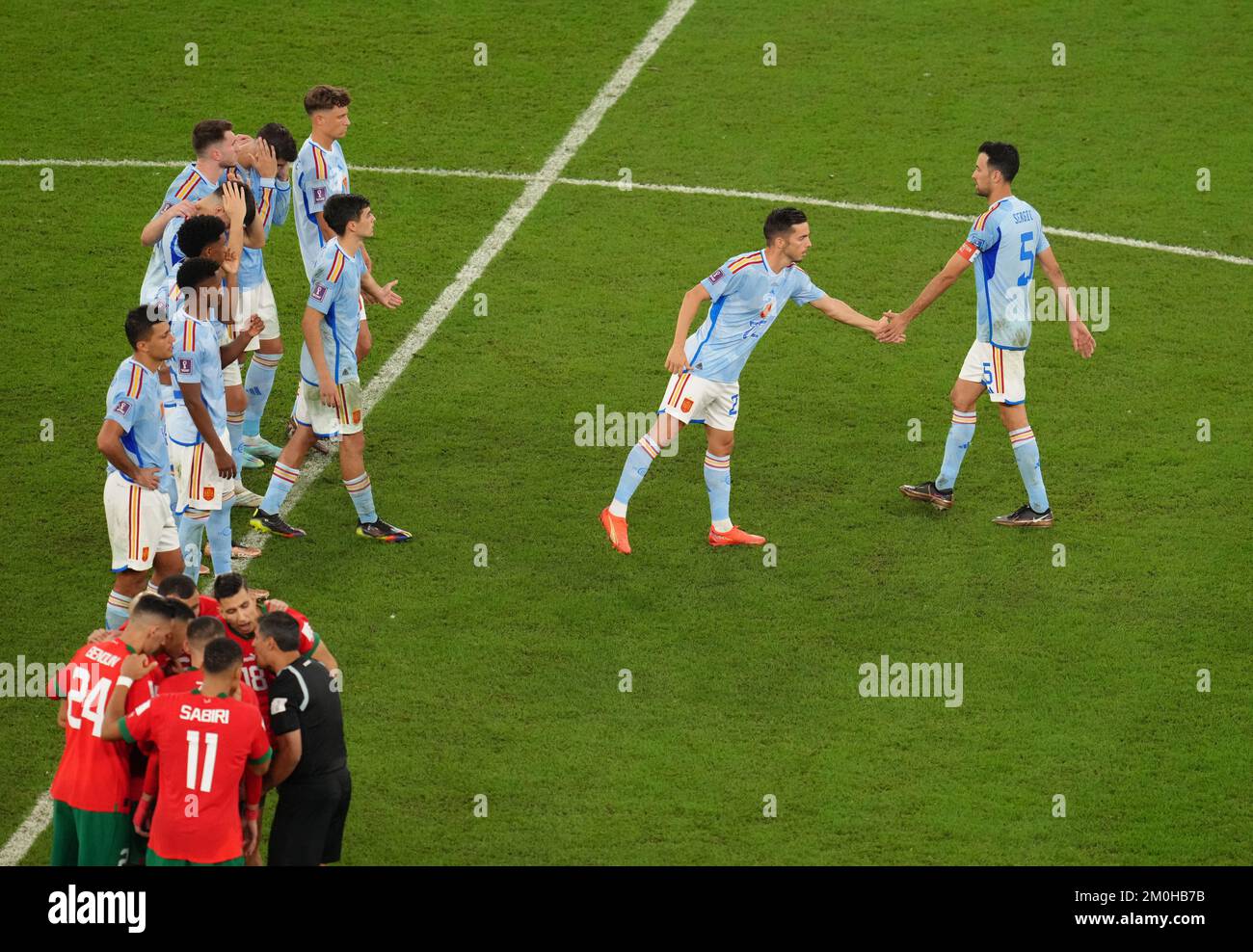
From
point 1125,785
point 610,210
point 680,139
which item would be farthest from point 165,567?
point 680,139

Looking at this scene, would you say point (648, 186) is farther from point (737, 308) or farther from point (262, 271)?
point (737, 308)

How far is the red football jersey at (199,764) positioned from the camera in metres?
6.62

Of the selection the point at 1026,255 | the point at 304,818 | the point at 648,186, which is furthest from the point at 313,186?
the point at 304,818

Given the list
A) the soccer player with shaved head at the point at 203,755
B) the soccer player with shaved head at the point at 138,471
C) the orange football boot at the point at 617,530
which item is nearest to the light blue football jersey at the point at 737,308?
the orange football boot at the point at 617,530

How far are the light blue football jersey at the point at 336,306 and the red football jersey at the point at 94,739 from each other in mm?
3797

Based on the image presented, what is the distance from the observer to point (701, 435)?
12.8 m

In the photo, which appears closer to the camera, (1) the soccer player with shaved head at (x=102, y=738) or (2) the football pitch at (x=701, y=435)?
(1) the soccer player with shaved head at (x=102, y=738)

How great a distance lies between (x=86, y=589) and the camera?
33.7 ft

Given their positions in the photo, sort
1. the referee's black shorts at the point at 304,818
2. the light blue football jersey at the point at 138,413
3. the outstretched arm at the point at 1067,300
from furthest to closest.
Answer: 1. the outstretched arm at the point at 1067,300
2. the light blue football jersey at the point at 138,413
3. the referee's black shorts at the point at 304,818

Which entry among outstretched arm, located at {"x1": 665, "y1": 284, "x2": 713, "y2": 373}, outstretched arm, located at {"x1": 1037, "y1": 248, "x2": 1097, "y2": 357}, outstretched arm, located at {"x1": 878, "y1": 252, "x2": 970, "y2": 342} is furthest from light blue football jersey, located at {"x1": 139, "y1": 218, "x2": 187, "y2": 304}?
outstretched arm, located at {"x1": 1037, "y1": 248, "x2": 1097, "y2": 357}

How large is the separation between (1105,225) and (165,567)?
982 cm

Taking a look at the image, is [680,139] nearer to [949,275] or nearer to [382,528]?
[949,275]

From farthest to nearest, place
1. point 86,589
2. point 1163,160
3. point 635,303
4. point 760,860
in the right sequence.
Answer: point 1163,160 → point 635,303 → point 86,589 → point 760,860

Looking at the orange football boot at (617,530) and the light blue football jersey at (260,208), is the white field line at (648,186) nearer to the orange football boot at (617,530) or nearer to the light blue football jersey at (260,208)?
the light blue football jersey at (260,208)
